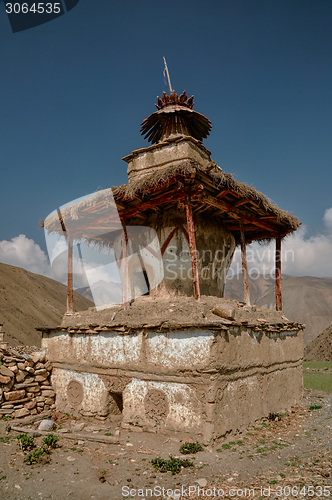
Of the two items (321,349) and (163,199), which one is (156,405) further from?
(321,349)

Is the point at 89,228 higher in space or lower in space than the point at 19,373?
higher

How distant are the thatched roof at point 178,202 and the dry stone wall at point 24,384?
3466 mm

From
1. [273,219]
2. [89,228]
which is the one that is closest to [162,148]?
[89,228]

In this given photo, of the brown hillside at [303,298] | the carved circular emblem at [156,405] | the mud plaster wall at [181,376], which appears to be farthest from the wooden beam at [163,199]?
the brown hillside at [303,298]

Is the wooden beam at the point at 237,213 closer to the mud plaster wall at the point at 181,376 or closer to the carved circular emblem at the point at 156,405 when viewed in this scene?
the mud plaster wall at the point at 181,376

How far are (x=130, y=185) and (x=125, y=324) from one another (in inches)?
122

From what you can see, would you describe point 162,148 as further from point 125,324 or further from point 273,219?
point 125,324

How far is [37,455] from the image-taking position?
543cm

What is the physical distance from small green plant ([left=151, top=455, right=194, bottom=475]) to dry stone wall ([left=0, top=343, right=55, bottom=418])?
4.23 m

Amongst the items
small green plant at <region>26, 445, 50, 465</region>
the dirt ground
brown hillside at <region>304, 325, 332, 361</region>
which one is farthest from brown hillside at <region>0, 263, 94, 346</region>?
brown hillside at <region>304, 325, 332, 361</region>

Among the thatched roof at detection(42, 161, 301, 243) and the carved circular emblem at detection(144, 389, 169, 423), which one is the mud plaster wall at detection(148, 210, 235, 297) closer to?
the thatched roof at detection(42, 161, 301, 243)

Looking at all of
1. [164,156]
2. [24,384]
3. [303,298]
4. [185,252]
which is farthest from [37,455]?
[303,298]

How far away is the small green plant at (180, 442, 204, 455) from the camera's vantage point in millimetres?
5445

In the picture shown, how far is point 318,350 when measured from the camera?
28.6 metres
